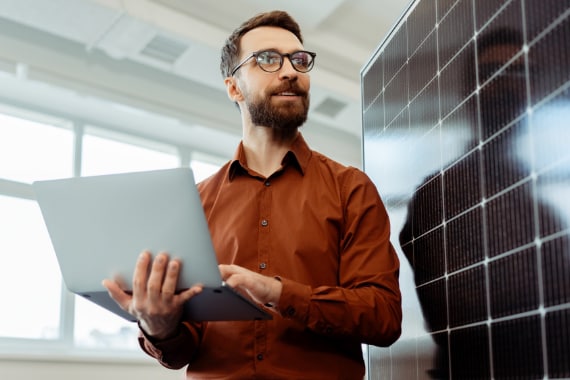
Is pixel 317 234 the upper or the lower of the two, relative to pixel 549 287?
upper

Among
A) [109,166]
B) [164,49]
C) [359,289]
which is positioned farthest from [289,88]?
[109,166]

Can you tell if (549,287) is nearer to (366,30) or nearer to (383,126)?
(383,126)

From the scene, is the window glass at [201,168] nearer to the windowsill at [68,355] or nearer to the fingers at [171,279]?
the windowsill at [68,355]

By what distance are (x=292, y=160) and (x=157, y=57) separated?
172 inches

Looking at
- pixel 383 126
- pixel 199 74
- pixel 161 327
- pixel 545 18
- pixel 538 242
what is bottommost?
pixel 161 327

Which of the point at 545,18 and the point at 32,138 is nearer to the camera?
the point at 545,18

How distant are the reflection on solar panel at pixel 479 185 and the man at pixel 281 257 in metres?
0.18

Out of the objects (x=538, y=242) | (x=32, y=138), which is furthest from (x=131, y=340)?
(x=538, y=242)

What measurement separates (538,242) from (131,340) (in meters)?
5.95

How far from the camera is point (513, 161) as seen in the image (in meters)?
1.44

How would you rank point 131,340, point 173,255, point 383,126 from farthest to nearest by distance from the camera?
point 131,340, point 383,126, point 173,255

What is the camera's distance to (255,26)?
7.31ft

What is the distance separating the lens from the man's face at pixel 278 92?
6.67 ft

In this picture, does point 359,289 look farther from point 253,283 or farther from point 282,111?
point 282,111
